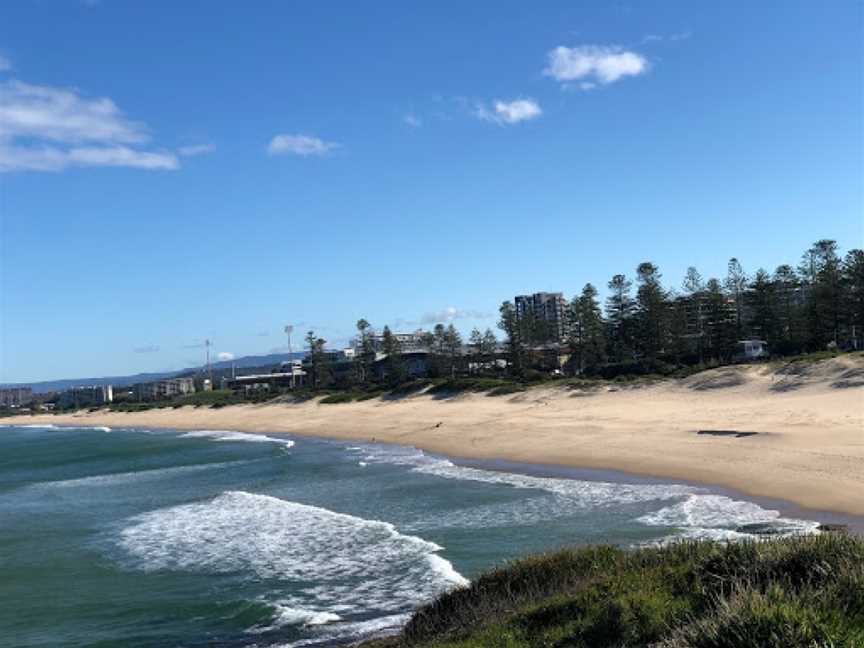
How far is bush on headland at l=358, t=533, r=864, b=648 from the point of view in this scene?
17.1 ft

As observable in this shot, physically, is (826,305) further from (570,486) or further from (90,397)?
(90,397)

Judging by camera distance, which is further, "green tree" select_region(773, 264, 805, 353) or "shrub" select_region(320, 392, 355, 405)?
"shrub" select_region(320, 392, 355, 405)

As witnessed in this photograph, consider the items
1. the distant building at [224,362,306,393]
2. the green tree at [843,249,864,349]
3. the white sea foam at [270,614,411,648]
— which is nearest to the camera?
the white sea foam at [270,614,411,648]

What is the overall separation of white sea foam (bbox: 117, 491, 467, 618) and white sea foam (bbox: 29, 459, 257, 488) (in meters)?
12.2

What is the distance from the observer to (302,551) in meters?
18.7

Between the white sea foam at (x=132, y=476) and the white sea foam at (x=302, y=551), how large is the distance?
39.9 ft

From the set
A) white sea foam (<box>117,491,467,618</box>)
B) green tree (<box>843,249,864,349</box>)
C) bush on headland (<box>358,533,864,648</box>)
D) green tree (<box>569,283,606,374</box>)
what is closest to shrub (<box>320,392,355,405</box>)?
green tree (<box>569,283,606,374</box>)

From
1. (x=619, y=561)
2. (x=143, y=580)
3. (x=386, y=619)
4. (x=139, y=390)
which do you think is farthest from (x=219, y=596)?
(x=139, y=390)

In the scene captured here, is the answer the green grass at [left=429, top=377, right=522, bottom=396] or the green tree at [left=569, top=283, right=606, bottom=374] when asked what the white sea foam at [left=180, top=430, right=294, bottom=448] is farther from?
the green tree at [left=569, top=283, right=606, bottom=374]

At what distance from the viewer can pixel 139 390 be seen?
186 m

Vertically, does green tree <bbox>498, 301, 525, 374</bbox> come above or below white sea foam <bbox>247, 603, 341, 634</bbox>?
above

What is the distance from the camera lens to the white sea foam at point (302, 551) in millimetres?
14430

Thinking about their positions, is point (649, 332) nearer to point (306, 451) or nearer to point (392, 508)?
point (306, 451)

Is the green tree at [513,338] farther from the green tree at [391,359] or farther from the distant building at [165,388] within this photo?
the distant building at [165,388]
